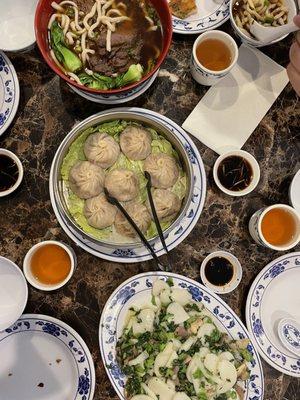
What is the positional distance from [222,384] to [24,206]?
138 cm

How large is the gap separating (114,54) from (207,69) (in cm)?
48

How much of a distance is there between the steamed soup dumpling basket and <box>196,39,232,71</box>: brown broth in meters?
0.41

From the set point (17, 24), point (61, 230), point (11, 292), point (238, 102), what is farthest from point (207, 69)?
point (11, 292)

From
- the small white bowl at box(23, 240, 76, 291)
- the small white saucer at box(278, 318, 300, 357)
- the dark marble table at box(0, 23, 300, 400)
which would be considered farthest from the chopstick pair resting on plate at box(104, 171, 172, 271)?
the small white saucer at box(278, 318, 300, 357)

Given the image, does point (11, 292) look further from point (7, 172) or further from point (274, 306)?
point (274, 306)

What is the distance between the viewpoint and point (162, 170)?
2771mm

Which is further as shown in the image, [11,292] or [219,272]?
[219,272]

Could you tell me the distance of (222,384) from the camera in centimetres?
277

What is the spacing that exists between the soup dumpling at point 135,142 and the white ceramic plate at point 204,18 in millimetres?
589

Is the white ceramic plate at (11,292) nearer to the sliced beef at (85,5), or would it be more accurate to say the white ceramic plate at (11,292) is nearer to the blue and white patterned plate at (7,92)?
the blue and white patterned plate at (7,92)

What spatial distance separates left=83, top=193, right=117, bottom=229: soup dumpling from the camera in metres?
2.76

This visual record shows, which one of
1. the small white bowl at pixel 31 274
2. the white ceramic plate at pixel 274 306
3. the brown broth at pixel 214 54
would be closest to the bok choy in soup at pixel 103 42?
the brown broth at pixel 214 54

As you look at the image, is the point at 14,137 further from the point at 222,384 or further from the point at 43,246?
the point at 222,384

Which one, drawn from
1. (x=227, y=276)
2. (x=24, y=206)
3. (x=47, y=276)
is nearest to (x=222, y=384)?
(x=227, y=276)
